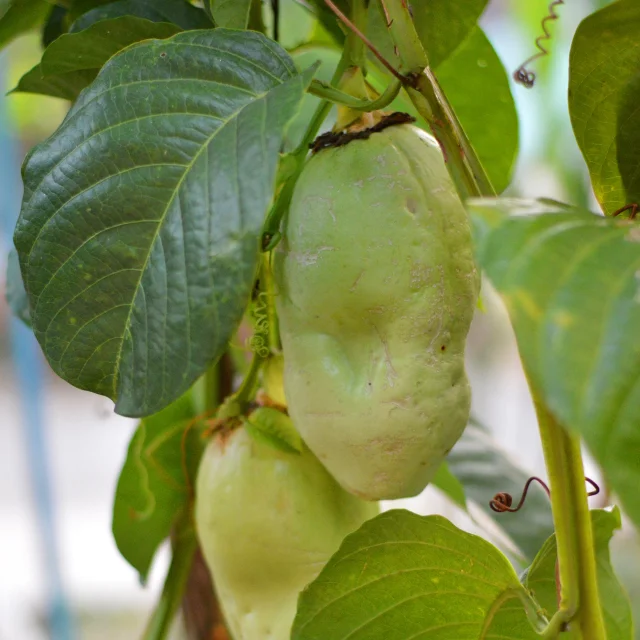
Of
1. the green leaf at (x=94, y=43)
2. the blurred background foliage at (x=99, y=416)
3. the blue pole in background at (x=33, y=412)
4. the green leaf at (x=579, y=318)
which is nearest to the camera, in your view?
the green leaf at (x=579, y=318)

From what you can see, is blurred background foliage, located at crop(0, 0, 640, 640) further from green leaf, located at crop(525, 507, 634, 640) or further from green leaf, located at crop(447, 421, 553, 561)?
green leaf, located at crop(525, 507, 634, 640)

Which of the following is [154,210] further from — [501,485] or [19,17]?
[501,485]

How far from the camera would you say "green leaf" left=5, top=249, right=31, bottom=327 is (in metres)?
0.52

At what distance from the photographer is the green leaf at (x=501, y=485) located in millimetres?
606

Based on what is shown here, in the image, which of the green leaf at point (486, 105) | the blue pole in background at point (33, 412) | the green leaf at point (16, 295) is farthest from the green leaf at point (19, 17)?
the blue pole in background at point (33, 412)

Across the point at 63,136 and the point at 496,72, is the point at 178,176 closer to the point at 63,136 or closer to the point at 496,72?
the point at 63,136

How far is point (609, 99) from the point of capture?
0.39 m

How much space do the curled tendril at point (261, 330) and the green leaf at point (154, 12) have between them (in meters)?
0.17

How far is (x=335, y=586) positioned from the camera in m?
0.39

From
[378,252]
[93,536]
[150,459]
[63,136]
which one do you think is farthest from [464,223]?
[93,536]

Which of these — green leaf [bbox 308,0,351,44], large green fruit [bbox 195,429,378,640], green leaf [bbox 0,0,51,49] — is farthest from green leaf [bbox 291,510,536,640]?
green leaf [bbox 0,0,51,49]

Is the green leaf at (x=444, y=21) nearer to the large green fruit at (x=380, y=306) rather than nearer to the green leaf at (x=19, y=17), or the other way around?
the large green fruit at (x=380, y=306)

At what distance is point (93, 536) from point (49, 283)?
7.63 feet

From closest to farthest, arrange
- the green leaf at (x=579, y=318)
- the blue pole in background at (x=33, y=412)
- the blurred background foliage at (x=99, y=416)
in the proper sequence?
1. the green leaf at (x=579, y=318)
2. the blurred background foliage at (x=99, y=416)
3. the blue pole in background at (x=33, y=412)
